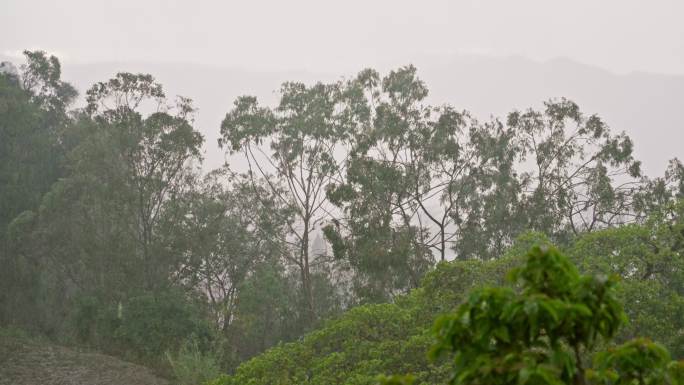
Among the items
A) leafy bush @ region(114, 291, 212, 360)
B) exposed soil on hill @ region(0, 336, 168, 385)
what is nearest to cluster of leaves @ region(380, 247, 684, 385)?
exposed soil on hill @ region(0, 336, 168, 385)

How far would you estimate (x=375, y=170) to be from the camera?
23016mm

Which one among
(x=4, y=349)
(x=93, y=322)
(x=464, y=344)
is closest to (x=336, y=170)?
(x=93, y=322)

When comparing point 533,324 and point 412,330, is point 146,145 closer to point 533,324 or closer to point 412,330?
point 412,330

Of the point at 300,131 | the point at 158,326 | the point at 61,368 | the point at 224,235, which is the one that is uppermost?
the point at 300,131

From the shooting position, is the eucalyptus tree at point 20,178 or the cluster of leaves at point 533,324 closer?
the cluster of leaves at point 533,324

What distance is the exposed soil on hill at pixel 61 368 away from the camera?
682 inches

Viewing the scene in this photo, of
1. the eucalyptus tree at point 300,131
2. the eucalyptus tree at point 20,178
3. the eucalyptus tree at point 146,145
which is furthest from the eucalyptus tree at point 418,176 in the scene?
the eucalyptus tree at point 20,178

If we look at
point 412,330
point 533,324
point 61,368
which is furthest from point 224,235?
point 533,324

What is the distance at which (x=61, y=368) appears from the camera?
722 inches

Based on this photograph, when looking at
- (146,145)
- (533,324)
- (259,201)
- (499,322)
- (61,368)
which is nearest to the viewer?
(533,324)

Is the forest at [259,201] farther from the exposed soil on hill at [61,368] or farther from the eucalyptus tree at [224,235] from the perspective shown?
the exposed soil on hill at [61,368]

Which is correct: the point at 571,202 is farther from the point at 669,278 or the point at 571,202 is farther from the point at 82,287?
the point at 82,287

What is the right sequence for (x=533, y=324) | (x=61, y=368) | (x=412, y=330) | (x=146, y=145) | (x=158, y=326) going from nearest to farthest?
(x=533, y=324) → (x=412, y=330) → (x=61, y=368) → (x=158, y=326) → (x=146, y=145)

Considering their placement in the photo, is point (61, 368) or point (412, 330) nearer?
point (412, 330)
